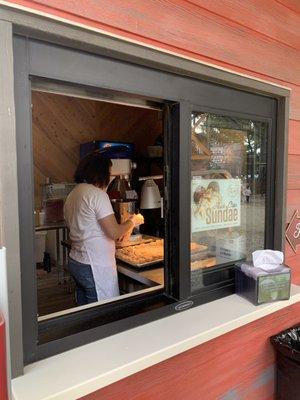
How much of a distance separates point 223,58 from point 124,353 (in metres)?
1.18

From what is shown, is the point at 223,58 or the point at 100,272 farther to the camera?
the point at 100,272

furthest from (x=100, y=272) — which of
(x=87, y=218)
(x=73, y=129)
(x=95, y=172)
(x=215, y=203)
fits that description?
(x=73, y=129)

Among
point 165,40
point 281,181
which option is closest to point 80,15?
point 165,40

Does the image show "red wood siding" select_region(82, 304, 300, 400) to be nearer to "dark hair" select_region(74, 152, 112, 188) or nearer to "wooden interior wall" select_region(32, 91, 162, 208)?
"dark hair" select_region(74, 152, 112, 188)

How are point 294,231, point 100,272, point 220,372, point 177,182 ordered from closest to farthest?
point 177,182 < point 220,372 < point 294,231 < point 100,272

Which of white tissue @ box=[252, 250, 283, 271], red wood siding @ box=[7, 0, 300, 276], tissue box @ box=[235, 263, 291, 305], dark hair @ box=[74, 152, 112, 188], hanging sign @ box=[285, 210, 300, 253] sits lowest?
tissue box @ box=[235, 263, 291, 305]

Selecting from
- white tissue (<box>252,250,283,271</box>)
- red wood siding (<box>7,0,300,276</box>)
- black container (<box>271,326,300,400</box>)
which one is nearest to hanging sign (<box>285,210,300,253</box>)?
red wood siding (<box>7,0,300,276</box>)

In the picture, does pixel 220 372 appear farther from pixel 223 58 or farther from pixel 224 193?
pixel 223 58

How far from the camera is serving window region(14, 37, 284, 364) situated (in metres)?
0.92

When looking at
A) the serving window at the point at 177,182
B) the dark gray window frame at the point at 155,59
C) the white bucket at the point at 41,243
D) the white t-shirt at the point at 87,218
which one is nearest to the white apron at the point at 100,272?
the white t-shirt at the point at 87,218

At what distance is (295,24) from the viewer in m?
1.66

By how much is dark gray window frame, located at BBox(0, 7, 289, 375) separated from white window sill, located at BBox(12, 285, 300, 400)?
0.09 metres

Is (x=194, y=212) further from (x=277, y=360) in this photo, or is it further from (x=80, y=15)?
(x=277, y=360)

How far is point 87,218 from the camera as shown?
187 cm
